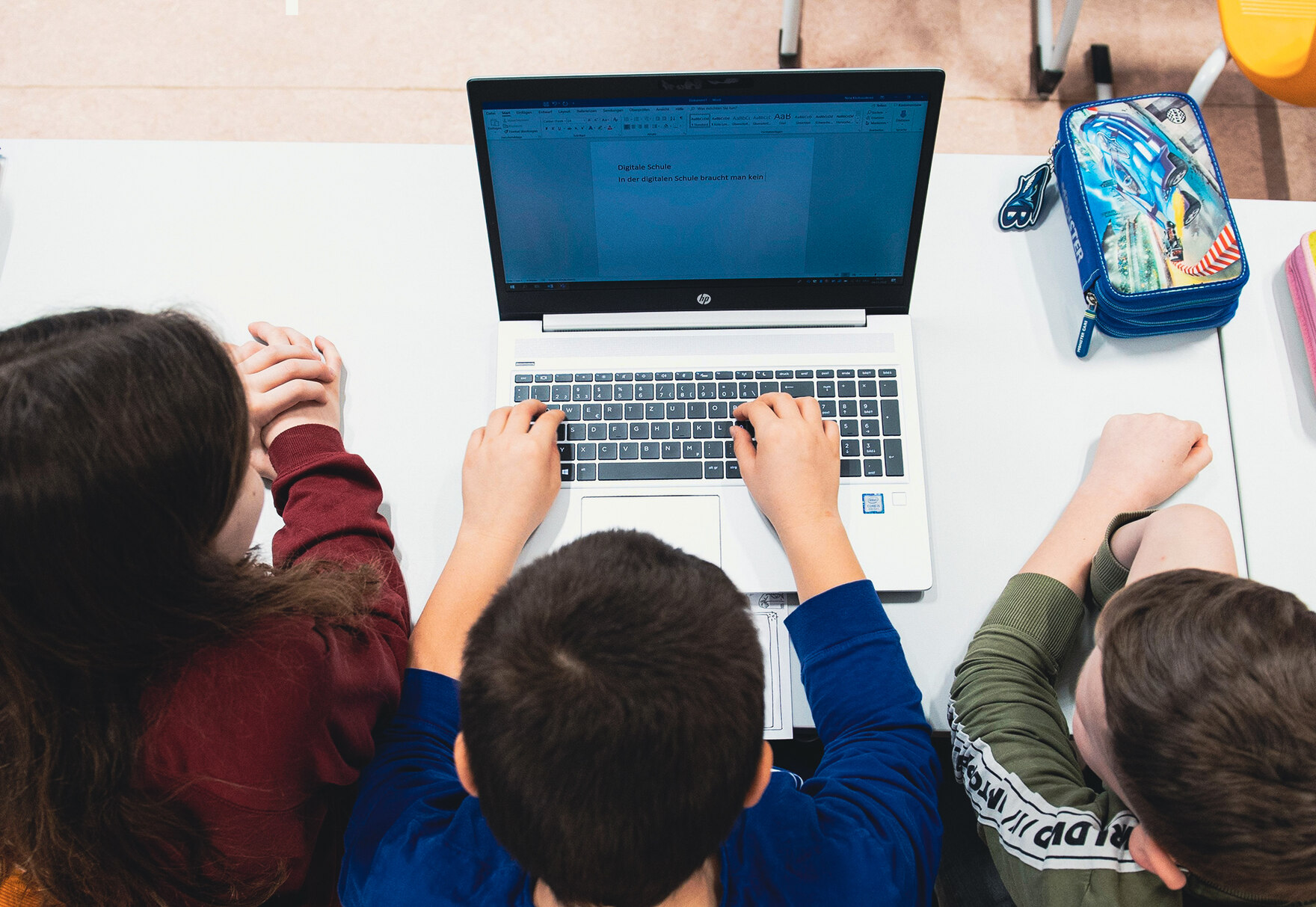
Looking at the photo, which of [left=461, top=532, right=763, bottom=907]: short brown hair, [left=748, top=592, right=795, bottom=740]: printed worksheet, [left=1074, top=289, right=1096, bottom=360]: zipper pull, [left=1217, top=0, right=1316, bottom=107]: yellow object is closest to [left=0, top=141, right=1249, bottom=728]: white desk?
[left=1074, top=289, right=1096, bottom=360]: zipper pull

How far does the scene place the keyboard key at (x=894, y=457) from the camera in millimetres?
988

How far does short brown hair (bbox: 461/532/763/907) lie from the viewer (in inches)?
22.8

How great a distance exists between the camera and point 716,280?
40.5 inches

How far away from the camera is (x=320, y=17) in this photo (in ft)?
7.00

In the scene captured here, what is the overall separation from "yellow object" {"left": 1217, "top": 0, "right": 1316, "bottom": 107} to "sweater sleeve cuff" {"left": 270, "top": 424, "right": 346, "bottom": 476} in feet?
5.00

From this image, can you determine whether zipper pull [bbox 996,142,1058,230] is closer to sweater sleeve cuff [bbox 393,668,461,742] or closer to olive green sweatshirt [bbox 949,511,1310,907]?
olive green sweatshirt [bbox 949,511,1310,907]

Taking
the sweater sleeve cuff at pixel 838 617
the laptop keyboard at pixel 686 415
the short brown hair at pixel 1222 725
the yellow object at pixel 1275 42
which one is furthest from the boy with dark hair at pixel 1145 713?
the yellow object at pixel 1275 42

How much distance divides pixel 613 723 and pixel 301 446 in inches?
22.0

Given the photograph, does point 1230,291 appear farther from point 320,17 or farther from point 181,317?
point 320,17

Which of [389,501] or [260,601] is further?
[389,501]

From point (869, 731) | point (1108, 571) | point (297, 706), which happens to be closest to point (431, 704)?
point (297, 706)

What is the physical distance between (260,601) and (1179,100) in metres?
1.14

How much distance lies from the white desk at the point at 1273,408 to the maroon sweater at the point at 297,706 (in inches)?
34.6

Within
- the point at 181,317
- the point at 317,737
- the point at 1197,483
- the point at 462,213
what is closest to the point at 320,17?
the point at 462,213
